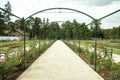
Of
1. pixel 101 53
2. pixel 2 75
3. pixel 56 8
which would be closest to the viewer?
pixel 2 75

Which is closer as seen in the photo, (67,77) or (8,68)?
(8,68)

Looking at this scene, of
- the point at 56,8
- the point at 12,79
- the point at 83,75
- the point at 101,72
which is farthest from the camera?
the point at 56,8

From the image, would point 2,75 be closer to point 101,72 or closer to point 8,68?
point 8,68

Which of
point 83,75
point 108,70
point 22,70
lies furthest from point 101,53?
point 22,70

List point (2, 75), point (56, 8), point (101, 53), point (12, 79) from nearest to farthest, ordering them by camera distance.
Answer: point (2, 75) < point (12, 79) < point (101, 53) < point (56, 8)

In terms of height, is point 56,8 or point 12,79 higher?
point 56,8

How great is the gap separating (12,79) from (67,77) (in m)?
2.07

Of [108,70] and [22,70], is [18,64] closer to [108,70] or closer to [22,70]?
[22,70]

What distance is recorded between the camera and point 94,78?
9422mm

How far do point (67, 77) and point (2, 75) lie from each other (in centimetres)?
253

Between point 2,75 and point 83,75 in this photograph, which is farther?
point 83,75

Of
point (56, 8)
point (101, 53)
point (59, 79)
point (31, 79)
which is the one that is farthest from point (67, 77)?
point (56, 8)

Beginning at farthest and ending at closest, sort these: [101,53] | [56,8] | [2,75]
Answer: [56,8] → [101,53] → [2,75]

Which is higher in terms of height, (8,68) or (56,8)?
(56,8)
